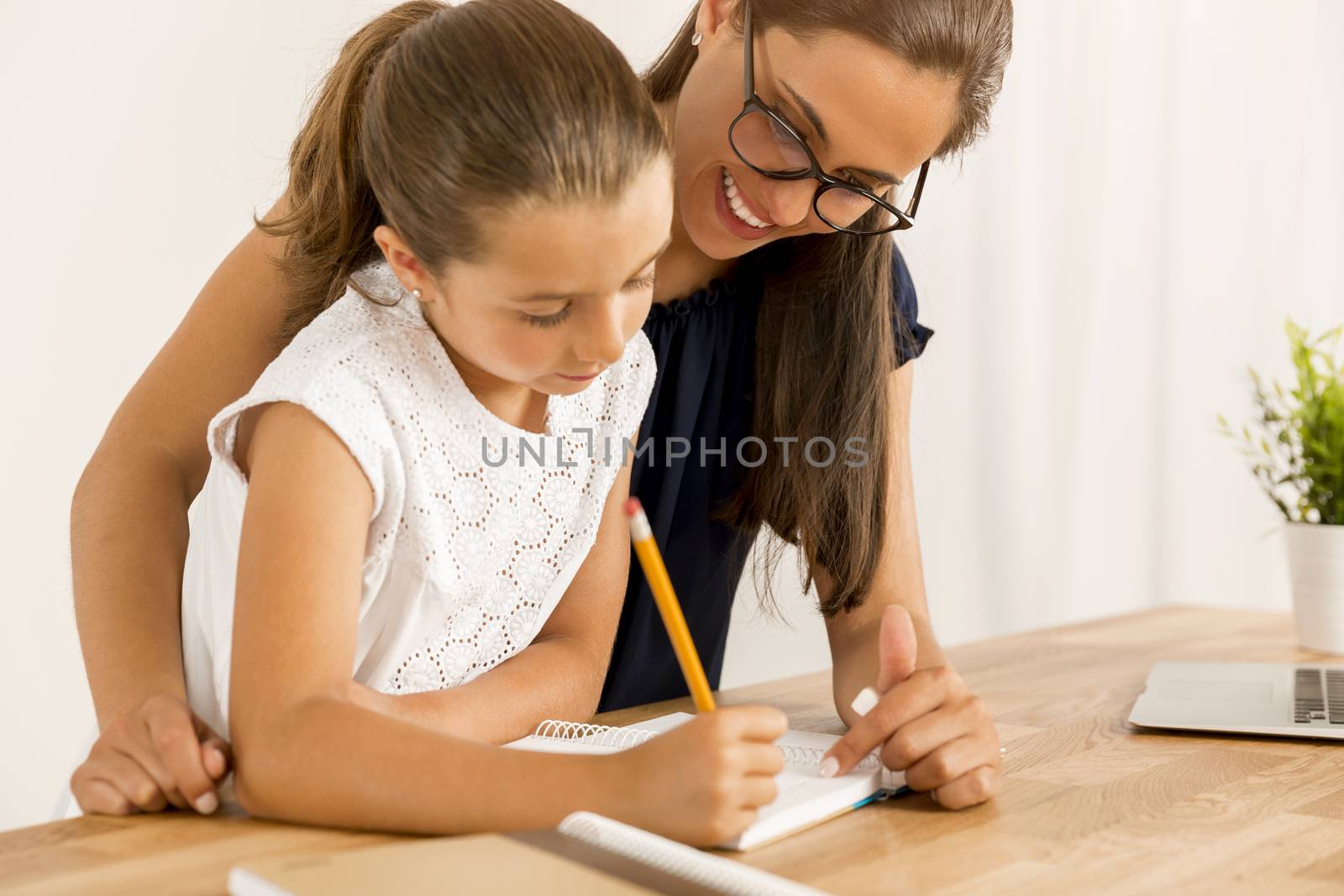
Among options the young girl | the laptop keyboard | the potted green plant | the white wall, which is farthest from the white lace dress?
the white wall

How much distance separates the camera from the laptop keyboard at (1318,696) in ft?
3.41

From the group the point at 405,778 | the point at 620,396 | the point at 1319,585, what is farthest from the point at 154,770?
the point at 1319,585

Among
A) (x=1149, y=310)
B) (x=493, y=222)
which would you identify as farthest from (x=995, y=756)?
(x=1149, y=310)

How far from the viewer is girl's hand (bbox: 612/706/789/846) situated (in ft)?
2.17

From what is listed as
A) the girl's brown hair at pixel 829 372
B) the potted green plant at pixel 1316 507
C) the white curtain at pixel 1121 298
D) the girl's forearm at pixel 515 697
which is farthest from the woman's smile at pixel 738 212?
the white curtain at pixel 1121 298

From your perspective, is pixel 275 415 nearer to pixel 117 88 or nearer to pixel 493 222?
pixel 493 222

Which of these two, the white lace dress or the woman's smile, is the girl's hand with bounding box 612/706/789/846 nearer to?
the white lace dress

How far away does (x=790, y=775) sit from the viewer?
2.68 feet

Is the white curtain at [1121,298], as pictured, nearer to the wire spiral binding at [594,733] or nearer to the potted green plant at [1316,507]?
the potted green plant at [1316,507]

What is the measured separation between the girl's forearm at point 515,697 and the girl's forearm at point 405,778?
0.26ft

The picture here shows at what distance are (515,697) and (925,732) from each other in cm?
31

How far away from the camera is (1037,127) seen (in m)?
2.50

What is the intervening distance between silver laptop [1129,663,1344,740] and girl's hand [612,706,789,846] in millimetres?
483

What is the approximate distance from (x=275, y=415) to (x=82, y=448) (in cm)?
95
